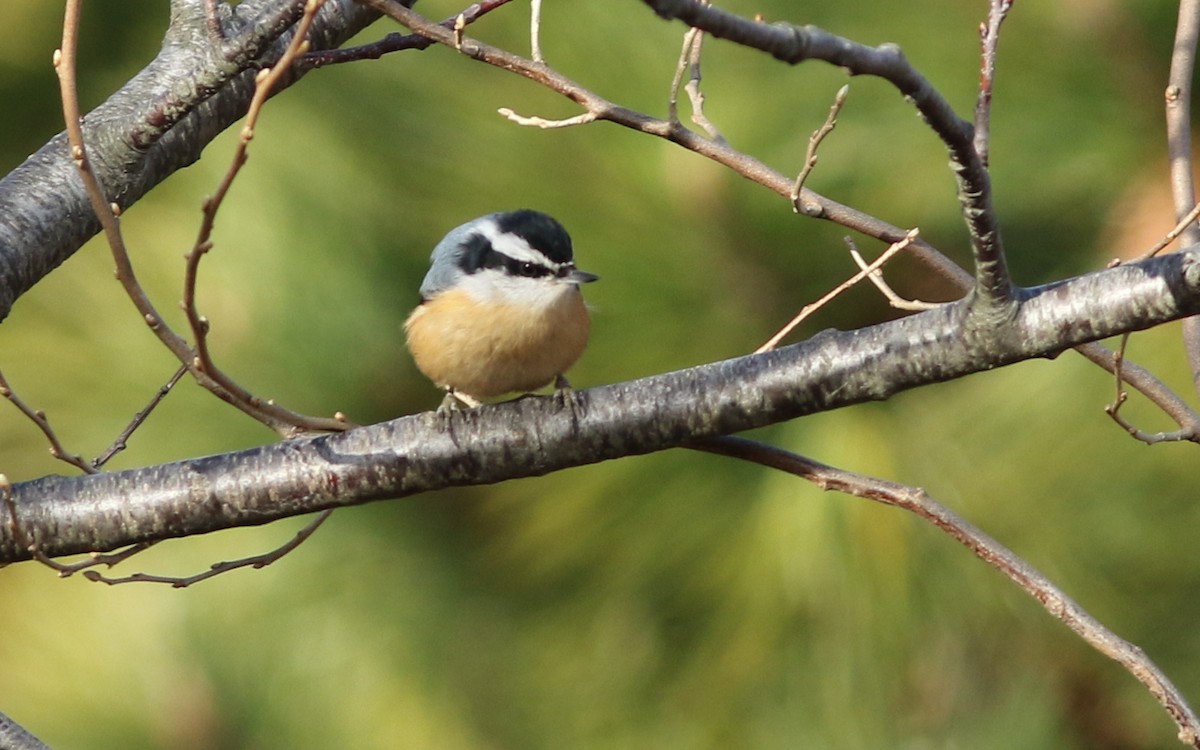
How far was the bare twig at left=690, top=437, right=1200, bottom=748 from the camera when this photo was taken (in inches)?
51.3

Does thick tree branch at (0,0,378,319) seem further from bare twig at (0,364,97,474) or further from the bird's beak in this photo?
the bird's beak

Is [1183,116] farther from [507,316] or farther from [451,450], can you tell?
[507,316]

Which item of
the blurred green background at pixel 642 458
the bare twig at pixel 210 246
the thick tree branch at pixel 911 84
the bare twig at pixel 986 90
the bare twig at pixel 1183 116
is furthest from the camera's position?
the blurred green background at pixel 642 458

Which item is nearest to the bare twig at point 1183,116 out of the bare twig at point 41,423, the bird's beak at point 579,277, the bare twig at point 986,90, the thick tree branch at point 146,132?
the bare twig at point 986,90

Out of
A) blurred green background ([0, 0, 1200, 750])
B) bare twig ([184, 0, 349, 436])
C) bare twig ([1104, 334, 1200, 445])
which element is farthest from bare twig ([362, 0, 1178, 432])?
blurred green background ([0, 0, 1200, 750])

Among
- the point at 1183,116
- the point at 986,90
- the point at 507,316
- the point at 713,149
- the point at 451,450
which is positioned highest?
the point at 1183,116

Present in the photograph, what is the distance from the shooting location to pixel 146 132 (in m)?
1.74

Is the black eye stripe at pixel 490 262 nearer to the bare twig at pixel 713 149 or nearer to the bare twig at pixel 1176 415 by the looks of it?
the bare twig at pixel 713 149

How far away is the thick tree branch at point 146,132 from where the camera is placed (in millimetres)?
1604

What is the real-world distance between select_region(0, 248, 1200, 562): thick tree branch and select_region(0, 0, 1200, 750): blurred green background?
896mm

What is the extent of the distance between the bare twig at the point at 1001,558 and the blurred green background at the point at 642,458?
833 millimetres

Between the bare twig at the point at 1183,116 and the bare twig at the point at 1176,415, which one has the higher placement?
the bare twig at the point at 1183,116

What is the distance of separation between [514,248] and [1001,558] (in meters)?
1.06

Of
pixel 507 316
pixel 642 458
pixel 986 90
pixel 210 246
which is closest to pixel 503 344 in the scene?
pixel 507 316
